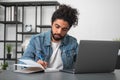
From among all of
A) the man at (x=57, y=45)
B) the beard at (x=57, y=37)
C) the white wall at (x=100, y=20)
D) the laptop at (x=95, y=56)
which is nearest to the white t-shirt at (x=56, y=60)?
the man at (x=57, y=45)

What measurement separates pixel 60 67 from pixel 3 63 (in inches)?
123

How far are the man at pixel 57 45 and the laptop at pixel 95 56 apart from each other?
44 centimetres

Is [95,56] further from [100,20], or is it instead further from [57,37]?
[100,20]

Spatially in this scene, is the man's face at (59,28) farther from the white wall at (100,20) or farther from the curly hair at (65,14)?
the white wall at (100,20)

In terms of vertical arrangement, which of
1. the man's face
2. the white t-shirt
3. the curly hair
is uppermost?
the curly hair

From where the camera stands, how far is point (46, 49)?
217 cm

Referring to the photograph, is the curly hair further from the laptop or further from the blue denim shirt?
the laptop

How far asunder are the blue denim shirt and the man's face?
0.19 feet

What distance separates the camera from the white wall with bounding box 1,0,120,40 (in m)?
4.89

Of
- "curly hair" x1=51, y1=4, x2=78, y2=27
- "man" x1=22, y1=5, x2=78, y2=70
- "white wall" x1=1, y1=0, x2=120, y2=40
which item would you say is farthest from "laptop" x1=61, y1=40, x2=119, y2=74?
"white wall" x1=1, y1=0, x2=120, y2=40

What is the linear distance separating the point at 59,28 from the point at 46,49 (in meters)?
0.22

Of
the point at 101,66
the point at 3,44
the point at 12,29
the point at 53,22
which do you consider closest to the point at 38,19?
the point at 12,29

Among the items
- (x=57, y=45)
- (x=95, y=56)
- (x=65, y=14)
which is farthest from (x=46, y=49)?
(x=95, y=56)

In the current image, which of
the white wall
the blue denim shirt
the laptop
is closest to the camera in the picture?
the laptop
